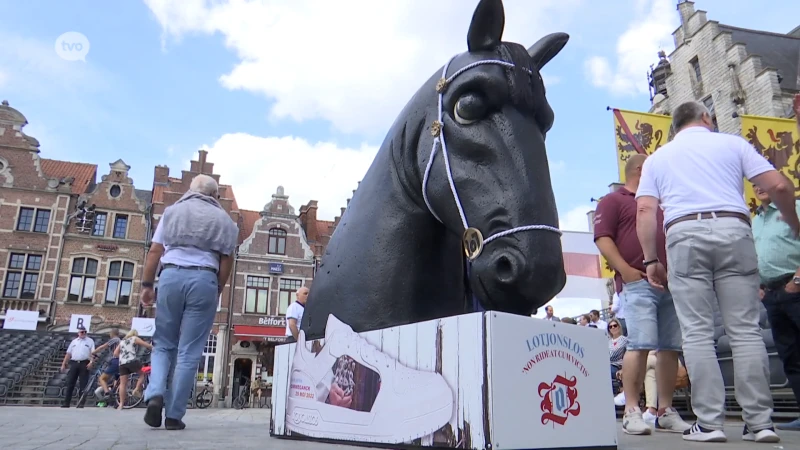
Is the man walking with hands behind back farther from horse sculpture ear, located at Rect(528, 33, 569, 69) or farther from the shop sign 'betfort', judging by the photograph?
the shop sign 'betfort'

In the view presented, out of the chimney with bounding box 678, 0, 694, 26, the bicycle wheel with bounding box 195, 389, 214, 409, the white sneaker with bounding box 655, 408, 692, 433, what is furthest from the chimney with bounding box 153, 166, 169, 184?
the white sneaker with bounding box 655, 408, 692, 433

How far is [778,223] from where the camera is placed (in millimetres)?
3717

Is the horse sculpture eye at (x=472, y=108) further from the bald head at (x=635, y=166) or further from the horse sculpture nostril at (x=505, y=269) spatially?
the bald head at (x=635, y=166)

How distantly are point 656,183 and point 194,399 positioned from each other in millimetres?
17247

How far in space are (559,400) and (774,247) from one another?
290cm

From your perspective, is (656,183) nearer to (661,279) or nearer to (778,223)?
(661,279)

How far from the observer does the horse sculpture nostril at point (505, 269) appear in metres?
1.65

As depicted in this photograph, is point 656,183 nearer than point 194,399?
Yes

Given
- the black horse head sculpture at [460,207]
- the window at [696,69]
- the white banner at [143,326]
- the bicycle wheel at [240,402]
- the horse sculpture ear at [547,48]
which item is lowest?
the bicycle wheel at [240,402]

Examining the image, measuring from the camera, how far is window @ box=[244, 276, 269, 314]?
28444 millimetres

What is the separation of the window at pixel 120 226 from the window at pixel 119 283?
1.45 meters

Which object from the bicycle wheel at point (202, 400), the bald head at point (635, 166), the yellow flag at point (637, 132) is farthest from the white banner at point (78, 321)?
the bald head at point (635, 166)

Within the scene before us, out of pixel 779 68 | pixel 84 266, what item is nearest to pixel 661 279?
pixel 779 68

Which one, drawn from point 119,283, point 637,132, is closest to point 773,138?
point 637,132
